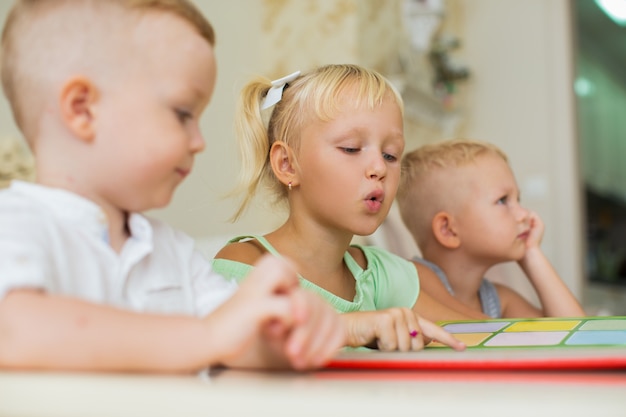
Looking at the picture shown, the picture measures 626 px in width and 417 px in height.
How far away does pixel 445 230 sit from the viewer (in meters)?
1.65

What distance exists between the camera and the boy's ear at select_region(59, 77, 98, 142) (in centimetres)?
60

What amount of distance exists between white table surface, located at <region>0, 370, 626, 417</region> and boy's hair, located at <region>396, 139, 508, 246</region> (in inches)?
49.0

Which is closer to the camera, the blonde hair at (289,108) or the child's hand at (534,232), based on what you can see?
the blonde hair at (289,108)

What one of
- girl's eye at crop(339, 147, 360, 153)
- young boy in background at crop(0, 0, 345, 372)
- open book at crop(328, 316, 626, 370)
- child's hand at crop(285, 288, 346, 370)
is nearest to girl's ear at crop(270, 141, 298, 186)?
girl's eye at crop(339, 147, 360, 153)

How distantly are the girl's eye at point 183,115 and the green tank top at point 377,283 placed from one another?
1.70ft

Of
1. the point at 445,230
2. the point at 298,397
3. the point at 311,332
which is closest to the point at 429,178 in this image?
the point at 445,230

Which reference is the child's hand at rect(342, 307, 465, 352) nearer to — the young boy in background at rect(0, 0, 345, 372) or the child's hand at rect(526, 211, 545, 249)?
the young boy in background at rect(0, 0, 345, 372)

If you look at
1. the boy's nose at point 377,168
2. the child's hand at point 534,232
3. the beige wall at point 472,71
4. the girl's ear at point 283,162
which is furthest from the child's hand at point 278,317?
the beige wall at point 472,71

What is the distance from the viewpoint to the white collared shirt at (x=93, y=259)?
0.51m

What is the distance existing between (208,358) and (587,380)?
0.79 feet

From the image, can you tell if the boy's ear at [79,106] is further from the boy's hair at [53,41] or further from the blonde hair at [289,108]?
the blonde hair at [289,108]

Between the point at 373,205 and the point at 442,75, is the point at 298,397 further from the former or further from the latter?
the point at 442,75

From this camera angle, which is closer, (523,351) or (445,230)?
(523,351)

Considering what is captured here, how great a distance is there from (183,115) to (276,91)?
587 millimetres
